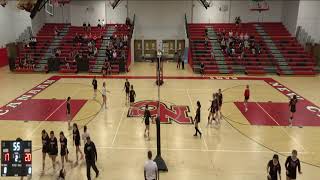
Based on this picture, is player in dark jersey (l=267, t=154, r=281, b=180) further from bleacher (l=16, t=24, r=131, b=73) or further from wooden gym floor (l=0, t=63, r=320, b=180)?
bleacher (l=16, t=24, r=131, b=73)

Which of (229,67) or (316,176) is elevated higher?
(229,67)

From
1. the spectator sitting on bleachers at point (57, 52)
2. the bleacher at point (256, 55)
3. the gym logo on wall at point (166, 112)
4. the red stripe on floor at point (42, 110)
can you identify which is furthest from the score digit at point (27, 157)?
the spectator sitting on bleachers at point (57, 52)

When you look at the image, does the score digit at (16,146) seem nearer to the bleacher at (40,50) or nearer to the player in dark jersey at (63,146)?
the player in dark jersey at (63,146)

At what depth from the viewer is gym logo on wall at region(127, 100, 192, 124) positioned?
16531mm

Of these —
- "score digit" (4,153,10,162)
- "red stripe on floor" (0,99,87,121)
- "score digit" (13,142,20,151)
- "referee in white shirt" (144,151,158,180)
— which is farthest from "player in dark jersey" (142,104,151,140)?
"score digit" (4,153,10,162)

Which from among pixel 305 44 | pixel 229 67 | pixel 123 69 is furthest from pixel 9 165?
pixel 305 44

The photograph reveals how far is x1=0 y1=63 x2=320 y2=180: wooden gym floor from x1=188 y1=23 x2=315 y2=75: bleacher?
10.9 feet

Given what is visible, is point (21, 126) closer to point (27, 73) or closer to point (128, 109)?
point (128, 109)

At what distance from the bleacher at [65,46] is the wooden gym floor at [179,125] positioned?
3217mm

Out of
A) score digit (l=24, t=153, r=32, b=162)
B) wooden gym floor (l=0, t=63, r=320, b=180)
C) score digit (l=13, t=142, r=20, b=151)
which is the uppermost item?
score digit (l=13, t=142, r=20, b=151)

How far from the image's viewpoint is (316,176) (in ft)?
36.1

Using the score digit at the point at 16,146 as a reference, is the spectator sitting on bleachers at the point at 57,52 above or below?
above

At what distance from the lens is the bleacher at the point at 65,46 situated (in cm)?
2917

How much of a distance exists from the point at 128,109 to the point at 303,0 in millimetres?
22762
